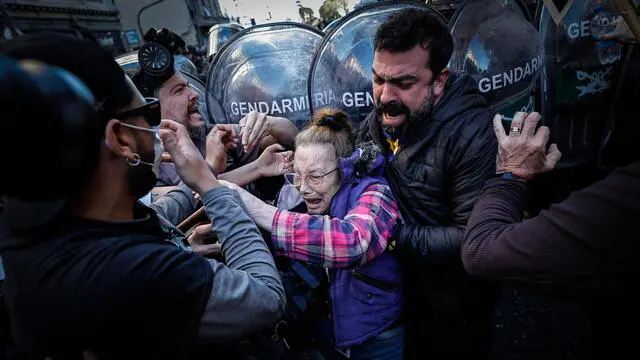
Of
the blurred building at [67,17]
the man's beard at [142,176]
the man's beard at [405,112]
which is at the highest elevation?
the blurred building at [67,17]

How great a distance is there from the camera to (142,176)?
1.13 m

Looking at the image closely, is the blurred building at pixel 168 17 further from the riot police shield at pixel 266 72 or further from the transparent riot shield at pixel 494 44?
the transparent riot shield at pixel 494 44

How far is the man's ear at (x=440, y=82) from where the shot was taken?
186cm

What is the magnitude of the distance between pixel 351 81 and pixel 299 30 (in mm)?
822

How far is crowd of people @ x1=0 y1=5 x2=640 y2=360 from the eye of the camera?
0.85m

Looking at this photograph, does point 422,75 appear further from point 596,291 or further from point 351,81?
point 596,291

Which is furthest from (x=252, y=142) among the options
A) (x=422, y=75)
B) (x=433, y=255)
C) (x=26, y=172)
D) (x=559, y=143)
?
(x=559, y=143)

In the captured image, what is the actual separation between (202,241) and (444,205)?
1216 mm

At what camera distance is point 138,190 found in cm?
113

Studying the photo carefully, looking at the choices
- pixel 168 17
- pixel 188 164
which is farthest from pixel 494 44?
pixel 168 17

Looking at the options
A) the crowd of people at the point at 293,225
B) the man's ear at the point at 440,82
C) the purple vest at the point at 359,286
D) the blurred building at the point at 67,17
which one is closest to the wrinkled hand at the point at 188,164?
the crowd of people at the point at 293,225

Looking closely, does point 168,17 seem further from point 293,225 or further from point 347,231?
point 347,231

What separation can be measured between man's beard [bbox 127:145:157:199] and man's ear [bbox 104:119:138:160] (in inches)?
1.9

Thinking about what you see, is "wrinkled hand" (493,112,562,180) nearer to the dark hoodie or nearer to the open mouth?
the dark hoodie
